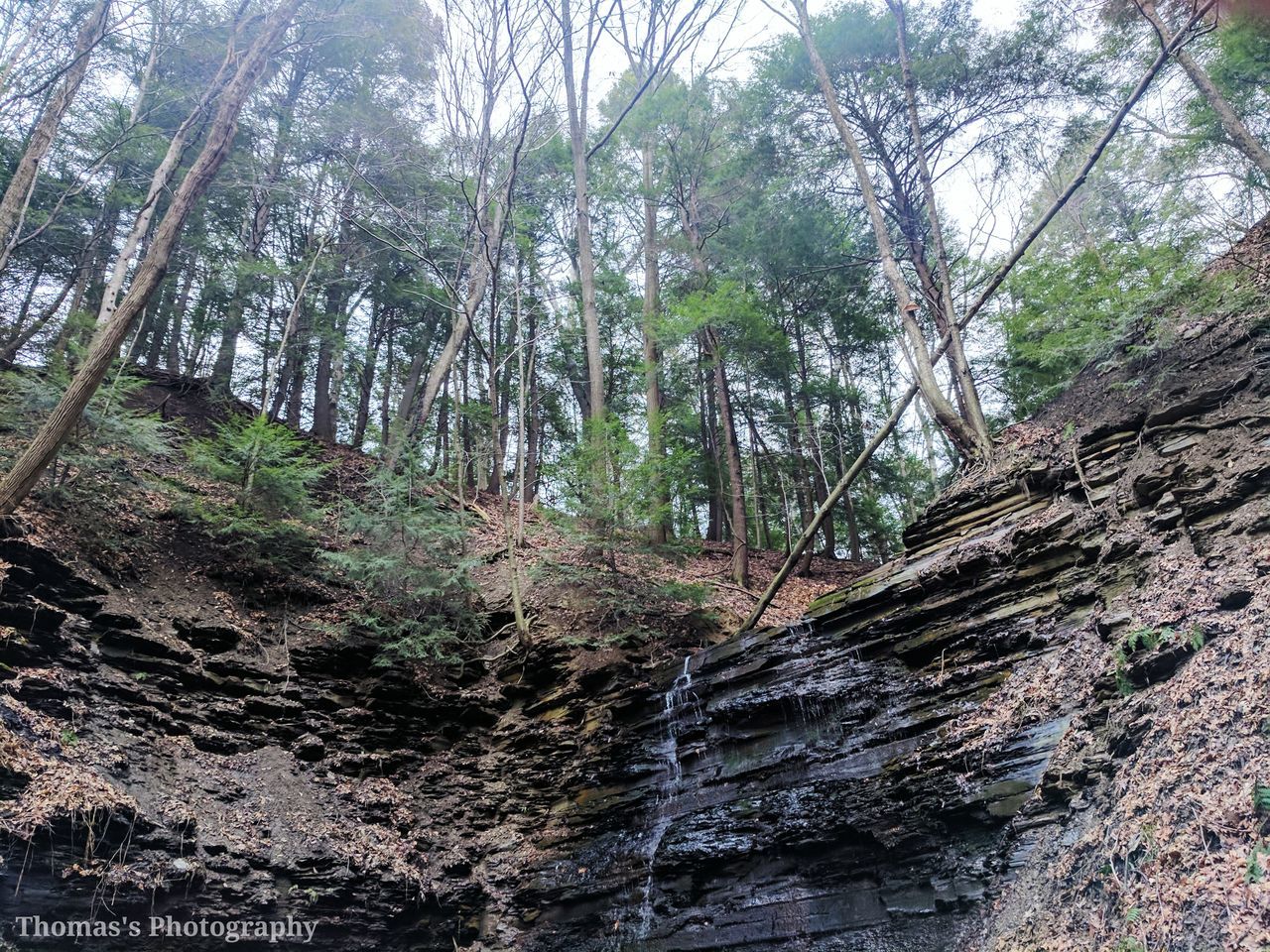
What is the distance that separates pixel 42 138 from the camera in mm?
10336

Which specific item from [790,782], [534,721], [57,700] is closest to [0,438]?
[57,700]

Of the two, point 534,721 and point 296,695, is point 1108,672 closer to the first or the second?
point 534,721

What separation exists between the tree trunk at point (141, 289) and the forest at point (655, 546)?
6 cm

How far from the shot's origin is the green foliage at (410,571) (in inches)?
428

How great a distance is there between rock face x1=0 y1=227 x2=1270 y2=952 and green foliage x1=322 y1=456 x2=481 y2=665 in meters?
0.77

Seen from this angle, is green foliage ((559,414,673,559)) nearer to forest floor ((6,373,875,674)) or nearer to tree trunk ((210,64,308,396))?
forest floor ((6,373,875,674))

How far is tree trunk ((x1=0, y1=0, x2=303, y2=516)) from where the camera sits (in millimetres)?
7824

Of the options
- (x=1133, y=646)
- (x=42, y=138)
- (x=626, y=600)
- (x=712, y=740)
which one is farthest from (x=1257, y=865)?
(x=42, y=138)

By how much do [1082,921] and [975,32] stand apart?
16666mm

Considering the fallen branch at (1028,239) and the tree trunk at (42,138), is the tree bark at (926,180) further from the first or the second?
the tree trunk at (42,138)

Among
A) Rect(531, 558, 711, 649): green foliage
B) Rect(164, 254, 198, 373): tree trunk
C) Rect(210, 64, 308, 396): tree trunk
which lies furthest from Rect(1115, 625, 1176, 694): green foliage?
Rect(164, 254, 198, 373): tree trunk

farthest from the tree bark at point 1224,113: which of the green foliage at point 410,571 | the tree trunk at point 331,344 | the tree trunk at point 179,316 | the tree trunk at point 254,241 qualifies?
the tree trunk at point 179,316

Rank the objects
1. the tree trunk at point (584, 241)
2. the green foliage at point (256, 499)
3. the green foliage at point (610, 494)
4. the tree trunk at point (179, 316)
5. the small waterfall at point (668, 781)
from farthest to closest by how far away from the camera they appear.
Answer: the tree trunk at point (179, 316)
the tree trunk at point (584, 241)
the green foliage at point (610, 494)
the green foliage at point (256, 499)
the small waterfall at point (668, 781)

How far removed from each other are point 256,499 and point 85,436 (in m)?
2.35
